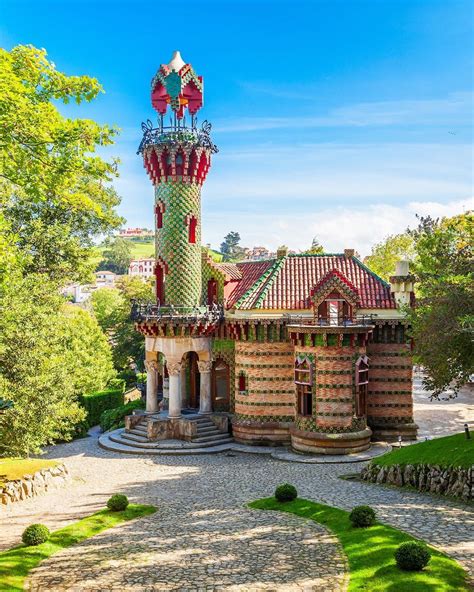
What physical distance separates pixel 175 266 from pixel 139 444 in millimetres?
9549

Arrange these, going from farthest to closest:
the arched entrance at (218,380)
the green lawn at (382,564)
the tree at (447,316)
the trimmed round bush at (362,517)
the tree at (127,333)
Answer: the tree at (127,333) → the arched entrance at (218,380) → the tree at (447,316) → the trimmed round bush at (362,517) → the green lawn at (382,564)

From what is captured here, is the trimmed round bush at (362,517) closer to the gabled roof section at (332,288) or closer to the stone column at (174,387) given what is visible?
the gabled roof section at (332,288)

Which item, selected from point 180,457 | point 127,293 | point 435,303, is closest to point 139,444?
point 180,457

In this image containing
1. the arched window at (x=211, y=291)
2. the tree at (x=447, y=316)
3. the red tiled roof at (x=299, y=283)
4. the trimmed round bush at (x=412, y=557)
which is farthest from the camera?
the arched window at (x=211, y=291)

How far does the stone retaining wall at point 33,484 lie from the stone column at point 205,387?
10143 mm

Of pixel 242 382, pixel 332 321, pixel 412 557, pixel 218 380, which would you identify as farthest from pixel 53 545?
pixel 218 380

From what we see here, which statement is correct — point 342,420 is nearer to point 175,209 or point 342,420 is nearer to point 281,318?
point 281,318

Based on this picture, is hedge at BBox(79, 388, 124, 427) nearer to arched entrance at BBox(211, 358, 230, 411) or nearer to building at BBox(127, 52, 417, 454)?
building at BBox(127, 52, 417, 454)

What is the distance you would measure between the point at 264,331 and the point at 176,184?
9427 millimetres

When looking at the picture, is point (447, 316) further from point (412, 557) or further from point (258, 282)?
point (258, 282)

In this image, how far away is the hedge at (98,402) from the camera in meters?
40.6

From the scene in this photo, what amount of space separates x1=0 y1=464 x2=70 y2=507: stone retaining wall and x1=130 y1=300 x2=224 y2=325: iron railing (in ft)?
31.3

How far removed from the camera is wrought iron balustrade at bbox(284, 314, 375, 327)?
3081 centimetres

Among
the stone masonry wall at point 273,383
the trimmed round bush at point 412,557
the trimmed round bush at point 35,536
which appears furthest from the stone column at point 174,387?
the trimmed round bush at point 412,557
